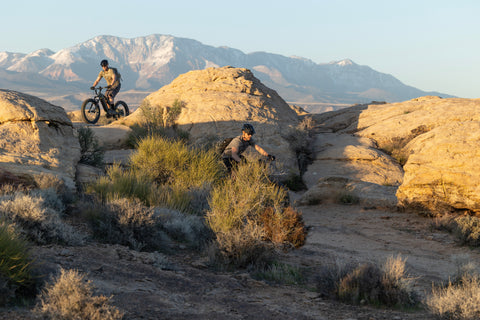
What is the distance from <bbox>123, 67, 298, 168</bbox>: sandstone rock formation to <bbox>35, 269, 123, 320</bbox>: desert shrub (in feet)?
44.4

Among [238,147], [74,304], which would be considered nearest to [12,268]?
[74,304]

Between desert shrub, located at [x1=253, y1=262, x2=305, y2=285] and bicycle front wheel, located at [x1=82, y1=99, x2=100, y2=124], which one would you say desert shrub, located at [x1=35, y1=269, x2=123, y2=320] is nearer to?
desert shrub, located at [x1=253, y1=262, x2=305, y2=285]

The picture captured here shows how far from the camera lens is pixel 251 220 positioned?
8094mm

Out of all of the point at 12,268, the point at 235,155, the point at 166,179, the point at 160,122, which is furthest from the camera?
the point at 160,122

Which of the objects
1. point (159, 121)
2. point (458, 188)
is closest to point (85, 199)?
point (458, 188)

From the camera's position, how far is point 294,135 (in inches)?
760

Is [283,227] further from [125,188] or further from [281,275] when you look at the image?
[125,188]

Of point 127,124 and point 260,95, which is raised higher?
point 260,95

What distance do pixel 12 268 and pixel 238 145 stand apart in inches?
243

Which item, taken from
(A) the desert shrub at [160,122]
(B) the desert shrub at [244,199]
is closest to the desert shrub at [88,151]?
(A) the desert shrub at [160,122]

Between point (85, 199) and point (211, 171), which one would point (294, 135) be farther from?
point (85, 199)

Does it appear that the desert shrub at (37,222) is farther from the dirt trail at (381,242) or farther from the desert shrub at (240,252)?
the dirt trail at (381,242)

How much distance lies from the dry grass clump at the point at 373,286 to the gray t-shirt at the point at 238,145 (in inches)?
181

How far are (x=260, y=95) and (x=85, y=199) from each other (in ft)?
45.8
